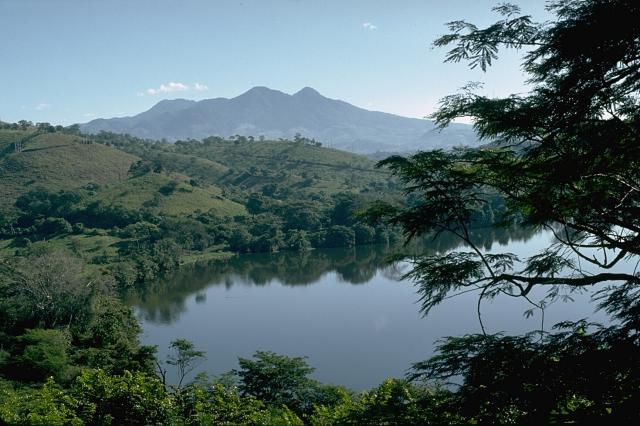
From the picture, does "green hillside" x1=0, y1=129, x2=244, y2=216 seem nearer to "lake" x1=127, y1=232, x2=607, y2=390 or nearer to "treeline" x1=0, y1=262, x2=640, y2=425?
"lake" x1=127, y1=232, x2=607, y2=390

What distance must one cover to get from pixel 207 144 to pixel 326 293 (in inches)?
2909

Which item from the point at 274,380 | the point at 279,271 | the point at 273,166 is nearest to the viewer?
the point at 274,380

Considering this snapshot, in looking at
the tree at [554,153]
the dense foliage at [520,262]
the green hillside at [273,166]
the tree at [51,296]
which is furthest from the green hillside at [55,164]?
Answer: the tree at [554,153]

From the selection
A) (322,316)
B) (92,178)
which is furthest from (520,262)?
(92,178)

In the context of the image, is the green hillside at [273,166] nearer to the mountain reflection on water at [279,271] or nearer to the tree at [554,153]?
the mountain reflection on water at [279,271]

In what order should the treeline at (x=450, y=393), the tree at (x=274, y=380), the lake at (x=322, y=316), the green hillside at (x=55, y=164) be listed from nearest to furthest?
the treeline at (x=450, y=393) → the tree at (x=274, y=380) → the lake at (x=322, y=316) → the green hillside at (x=55, y=164)

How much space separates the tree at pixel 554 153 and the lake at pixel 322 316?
7.01 m

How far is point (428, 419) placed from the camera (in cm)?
386

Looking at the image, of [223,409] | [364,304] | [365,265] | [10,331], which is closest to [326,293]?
[364,304]

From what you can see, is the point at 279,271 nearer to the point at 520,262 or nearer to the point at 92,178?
the point at 520,262

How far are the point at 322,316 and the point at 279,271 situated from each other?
12.9m

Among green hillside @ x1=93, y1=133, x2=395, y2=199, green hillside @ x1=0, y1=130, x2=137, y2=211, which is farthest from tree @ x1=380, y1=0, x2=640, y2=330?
green hillside @ x1=0, y1=130, x2=137, y2=211

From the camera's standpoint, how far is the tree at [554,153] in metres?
3.20

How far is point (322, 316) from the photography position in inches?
947
